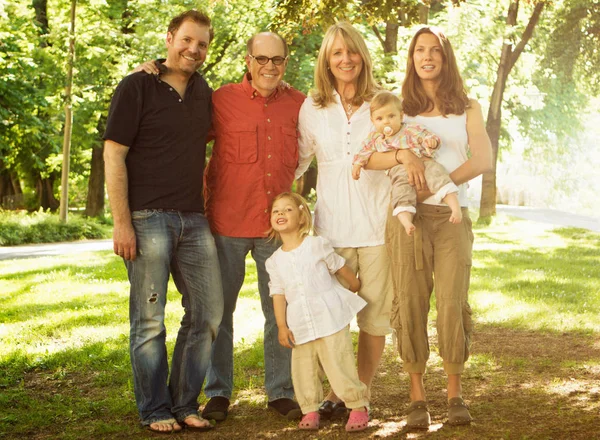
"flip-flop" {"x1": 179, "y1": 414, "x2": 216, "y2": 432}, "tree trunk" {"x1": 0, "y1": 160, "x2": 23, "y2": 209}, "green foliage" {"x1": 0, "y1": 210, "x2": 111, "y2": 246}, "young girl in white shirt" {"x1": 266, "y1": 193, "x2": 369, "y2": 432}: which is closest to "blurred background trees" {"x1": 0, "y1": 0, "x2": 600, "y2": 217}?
"green foliage" {"x1": 0, "y1": 210, "x2": 111, "y2": 246}

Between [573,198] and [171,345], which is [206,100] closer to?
[171,345]

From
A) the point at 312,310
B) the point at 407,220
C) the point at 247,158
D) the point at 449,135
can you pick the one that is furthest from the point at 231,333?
the point at 449,135

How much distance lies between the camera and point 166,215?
4.79m

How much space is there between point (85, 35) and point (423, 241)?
65.2ft

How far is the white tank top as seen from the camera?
15.4 ft

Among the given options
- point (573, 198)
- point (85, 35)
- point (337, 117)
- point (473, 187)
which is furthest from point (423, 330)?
point (573, 198)

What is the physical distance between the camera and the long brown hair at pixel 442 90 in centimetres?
473

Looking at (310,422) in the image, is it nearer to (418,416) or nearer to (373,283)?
(418,416)

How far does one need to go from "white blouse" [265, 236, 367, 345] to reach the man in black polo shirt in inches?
18.9

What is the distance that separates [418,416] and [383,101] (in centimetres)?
185

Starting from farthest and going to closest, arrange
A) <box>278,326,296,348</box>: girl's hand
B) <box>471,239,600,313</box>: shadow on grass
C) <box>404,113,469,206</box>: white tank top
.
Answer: <box>471,239,600,313</box>: shadow on grass, <box>278,326,296,348</box>: girl's hand, <box>404,113,469,206</box>: white tank top

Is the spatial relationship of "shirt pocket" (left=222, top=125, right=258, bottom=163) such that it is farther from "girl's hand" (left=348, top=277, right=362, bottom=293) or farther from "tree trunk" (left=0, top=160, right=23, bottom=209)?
"tree trunk" (left=0, top=160, right=23, bottom=209)

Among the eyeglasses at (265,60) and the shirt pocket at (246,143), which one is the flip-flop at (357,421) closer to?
the shirt pocket at (246,143)

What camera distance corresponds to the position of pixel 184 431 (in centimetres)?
491
